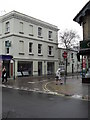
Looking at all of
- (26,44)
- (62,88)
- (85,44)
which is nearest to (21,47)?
(26,44)

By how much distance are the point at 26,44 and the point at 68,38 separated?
13.8m

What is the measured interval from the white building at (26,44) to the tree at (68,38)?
4.55 m

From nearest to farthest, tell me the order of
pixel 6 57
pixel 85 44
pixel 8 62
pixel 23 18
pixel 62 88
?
pixel 62 88
pixel 85 44
pixel 6 57
pixel 8 62
pixel 23 18

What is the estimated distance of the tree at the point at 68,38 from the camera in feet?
136

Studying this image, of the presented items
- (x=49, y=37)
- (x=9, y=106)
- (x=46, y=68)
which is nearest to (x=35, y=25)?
(x=49, y=37)

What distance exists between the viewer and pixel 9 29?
29734 mm

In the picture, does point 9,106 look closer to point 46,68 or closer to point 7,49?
point 7,49

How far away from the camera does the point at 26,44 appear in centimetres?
3114

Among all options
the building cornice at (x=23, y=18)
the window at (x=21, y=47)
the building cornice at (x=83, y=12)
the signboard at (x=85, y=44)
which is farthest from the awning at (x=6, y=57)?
Answer: the signboard at (x=85, y=44)

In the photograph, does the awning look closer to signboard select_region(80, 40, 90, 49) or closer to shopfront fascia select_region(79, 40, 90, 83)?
shopfront fascia select_region(79, 40, 90, 83)

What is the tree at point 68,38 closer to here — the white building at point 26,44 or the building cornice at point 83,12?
the white building at point 26,44

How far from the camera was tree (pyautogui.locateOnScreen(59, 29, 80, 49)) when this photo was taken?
41.4 m

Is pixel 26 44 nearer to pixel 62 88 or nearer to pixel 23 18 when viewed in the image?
pixel 23 18

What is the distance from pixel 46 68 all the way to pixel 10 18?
39.6ft
